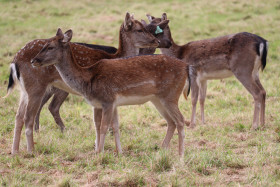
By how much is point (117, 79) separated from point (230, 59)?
3.19 metres

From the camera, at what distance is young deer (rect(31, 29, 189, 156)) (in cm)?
618

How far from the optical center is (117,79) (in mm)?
6246

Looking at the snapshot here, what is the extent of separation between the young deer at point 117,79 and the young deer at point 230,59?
1775mm

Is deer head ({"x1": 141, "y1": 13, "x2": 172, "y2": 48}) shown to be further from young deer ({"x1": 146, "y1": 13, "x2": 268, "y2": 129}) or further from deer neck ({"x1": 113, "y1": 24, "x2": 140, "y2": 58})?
deer neck ({"x1": 113, "y1": 24, "x2": 140, "y2": 58})

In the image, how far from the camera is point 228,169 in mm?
5445

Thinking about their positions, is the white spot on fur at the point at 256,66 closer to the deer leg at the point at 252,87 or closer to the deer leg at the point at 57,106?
the deer leg at the point at 252,87

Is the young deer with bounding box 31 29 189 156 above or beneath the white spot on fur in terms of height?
above

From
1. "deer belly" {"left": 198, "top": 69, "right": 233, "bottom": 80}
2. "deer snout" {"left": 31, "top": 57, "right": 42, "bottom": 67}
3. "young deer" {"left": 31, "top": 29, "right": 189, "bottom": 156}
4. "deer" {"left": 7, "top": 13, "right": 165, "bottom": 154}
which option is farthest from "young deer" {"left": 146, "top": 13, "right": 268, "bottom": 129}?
"deer snout" {"left": 31, "top": 57, "right": 42, "bottom": 67}

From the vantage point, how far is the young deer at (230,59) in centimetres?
838

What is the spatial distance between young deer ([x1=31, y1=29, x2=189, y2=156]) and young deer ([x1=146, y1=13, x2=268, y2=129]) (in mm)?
1775

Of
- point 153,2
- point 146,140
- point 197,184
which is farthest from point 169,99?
point 153,2

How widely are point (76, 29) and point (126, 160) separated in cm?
1151

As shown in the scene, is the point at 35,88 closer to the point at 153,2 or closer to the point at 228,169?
the point at 228,169

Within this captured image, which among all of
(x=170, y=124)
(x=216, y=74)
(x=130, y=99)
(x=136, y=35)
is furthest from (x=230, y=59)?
(x=130, y=99)
